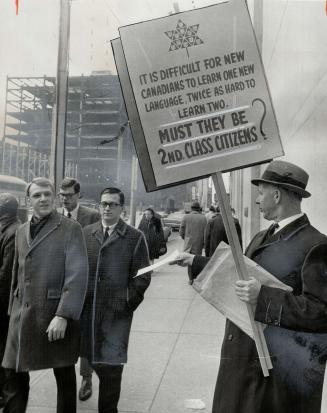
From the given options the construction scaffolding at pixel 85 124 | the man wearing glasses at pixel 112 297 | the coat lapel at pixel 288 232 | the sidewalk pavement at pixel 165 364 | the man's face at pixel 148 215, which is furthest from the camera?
the construction scaffolding at pixel 85 124

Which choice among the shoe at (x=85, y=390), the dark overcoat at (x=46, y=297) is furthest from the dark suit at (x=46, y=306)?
the shoe at (x=85, y=390)

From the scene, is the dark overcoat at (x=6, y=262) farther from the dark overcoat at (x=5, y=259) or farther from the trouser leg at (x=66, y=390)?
the trouser leg at (x=66, y=390)

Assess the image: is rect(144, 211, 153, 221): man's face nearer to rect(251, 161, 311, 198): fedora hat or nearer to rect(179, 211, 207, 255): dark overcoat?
rect(179, 211, 207, 255): dark overcoat

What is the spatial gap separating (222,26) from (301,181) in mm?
795

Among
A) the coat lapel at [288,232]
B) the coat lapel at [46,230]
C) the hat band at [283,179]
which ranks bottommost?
the coat lapel at [288,232]

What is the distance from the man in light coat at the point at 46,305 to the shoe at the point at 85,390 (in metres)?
0.84

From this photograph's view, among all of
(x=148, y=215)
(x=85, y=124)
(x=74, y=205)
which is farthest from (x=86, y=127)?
(x=74, y=205)

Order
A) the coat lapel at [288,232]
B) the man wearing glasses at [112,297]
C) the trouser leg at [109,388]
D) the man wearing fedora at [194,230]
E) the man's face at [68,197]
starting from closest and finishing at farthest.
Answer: the coat lapel at [288,232], the trouser leg at [109,388], the man wearing glasses at [112,297], the man's face at [68,197], the man wearing fedora at [194,230]

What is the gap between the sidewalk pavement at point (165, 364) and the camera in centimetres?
418

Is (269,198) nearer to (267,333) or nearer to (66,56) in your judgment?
(267,333)

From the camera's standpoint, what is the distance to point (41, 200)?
139 inches

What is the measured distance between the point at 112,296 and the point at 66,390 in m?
0.72

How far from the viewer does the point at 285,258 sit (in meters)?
2.22

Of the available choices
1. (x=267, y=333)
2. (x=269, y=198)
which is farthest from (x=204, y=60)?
(x=267, y=333)
